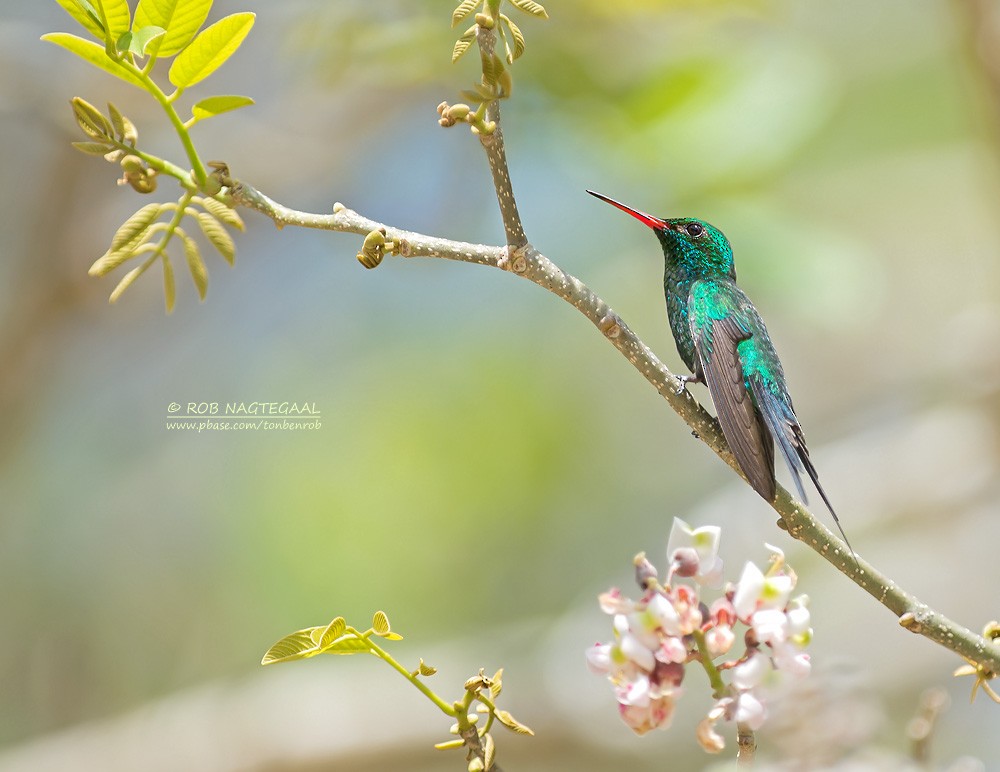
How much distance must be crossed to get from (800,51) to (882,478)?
197 centimetres

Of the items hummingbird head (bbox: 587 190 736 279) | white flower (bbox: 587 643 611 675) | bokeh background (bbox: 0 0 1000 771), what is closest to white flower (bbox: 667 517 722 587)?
white flower (bbox: 587 643 611 675)

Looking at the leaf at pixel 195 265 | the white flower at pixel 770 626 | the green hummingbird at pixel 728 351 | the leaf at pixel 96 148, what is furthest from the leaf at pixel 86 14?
the white flower at pixel 770 626

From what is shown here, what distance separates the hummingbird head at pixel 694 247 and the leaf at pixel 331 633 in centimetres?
101

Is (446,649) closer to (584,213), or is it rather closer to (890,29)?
(584,213)

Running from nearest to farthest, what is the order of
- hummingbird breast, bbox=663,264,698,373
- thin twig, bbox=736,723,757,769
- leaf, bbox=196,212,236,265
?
thin twig, bbox=736,723,757,769 < leaf, bbox=196,212,236,265 < hummingbird breast, bbox=663,264,698,373

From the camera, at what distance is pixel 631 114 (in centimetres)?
314

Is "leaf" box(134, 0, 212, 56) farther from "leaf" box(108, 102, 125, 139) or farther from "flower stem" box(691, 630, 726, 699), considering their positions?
"flower stem" box(691, 630, 726, 699)

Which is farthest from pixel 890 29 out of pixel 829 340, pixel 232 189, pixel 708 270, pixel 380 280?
pixel 232 189

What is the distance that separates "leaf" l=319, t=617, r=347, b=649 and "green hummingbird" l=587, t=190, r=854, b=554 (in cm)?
46

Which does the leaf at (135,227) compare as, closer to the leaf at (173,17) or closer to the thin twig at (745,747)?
the leaf at (173,17)

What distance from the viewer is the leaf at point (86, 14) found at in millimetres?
985

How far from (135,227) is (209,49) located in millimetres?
200

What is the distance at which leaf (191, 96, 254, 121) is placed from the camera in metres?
→ 1.05

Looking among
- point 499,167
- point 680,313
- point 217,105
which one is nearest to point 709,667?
point 499,167
